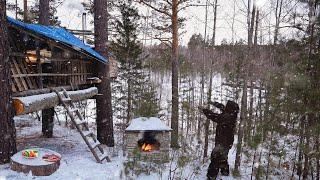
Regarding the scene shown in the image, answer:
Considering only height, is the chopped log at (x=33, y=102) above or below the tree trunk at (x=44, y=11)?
below

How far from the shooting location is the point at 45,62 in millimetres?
12938

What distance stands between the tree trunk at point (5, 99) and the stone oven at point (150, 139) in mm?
5198

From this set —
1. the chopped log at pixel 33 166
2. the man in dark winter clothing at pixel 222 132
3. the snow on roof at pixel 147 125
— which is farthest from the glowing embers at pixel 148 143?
the chopped log at pixel 33 166

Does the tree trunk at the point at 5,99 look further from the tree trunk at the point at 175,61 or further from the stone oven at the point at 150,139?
the tree trunk at the point at 175,61

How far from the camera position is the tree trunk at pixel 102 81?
1378cm

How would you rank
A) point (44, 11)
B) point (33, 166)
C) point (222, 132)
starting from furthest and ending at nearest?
1. point (44, 11)
2. point (222, 132)
3. point (33, 166)

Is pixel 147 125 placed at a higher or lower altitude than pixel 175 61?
lower

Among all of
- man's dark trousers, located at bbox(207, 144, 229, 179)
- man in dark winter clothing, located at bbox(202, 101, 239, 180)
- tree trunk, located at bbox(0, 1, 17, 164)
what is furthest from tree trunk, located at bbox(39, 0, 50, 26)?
man's dark trousers, located at bbox(207, 144, 229, 179)

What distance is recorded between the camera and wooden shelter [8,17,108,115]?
30.6ft

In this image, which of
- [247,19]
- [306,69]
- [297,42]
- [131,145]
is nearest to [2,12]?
[131,145]

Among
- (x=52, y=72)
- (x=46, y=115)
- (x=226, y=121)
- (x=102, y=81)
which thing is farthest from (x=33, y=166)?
(x=46, y=115)

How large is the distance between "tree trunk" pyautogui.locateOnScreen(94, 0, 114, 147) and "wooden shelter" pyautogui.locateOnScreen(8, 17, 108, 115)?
39cm

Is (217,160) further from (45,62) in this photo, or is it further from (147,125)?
(45,62)

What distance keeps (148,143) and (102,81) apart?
336cm
